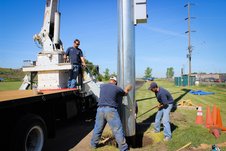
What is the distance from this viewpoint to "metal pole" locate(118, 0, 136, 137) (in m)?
5.85

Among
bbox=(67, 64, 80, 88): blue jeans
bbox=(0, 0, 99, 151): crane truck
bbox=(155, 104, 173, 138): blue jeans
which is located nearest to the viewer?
bbox=(0, 0, 99, 151): crane truck

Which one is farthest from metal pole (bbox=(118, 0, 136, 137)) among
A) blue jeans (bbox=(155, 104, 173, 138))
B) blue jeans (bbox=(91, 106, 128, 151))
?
blue jeans (bbox=(155, 104, 173, 138))

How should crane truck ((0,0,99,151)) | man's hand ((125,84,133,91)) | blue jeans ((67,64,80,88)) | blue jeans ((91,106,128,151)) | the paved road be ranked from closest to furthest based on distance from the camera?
crane truck ((0,0,99,151))
blue jeans ((91,106,128,151))
man's hand ((125,84,133,91))
the paved road
blue jeans ((67,64,80,88))

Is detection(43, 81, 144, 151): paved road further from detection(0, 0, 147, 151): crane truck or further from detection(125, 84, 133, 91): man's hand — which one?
detection(125, 84, 133, 91): man's hand

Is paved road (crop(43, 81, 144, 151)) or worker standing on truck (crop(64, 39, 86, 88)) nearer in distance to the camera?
paved road (crop(43, 81, 144, 151))

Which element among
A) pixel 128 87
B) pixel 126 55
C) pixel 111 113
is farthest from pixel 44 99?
pixel 126 55

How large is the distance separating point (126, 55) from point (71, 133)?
331 centimetres

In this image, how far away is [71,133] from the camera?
7320 mm

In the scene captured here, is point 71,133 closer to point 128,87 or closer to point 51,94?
point 51,94

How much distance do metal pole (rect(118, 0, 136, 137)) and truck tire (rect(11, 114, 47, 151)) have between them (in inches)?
84.2

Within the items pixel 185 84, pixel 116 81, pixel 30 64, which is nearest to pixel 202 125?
pixel 116 81

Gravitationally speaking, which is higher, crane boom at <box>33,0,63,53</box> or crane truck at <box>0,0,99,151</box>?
crane boom at <box>33,0,63,53</box>

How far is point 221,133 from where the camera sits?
6.81m

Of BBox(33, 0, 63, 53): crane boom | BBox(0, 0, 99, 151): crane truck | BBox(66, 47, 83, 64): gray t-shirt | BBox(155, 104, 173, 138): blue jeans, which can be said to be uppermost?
BBox(33, 0, 63, 53): crane boom
